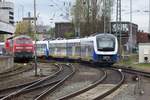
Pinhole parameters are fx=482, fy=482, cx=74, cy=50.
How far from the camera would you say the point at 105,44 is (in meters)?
41.3

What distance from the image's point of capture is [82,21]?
76562 mm

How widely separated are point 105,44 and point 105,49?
47 centimetres

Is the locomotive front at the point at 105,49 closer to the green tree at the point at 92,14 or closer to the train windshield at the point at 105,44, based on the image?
the train windshield at the point at 105,44

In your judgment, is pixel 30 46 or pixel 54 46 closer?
pixel 30 46

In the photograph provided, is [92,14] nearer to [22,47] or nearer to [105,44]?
[22,47]

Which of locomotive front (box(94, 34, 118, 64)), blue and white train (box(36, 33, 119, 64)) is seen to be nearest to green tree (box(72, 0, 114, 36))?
blue and white train (box(36, 33, 119, 64))

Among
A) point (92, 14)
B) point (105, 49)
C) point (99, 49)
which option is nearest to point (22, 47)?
point (99, 49)

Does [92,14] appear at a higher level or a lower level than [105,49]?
higher

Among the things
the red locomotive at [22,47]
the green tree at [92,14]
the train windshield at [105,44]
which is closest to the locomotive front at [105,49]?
the train windshield at [105,44]

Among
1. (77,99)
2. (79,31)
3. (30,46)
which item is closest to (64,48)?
(30,46)

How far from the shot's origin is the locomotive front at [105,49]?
134ft

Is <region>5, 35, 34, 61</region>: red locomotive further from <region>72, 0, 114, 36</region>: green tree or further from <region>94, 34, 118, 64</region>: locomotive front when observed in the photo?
<region>72, 0, 114, 36</region>: green tree

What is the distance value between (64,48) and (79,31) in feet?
70.4

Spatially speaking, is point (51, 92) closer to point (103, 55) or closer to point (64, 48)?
point (103, 55)
